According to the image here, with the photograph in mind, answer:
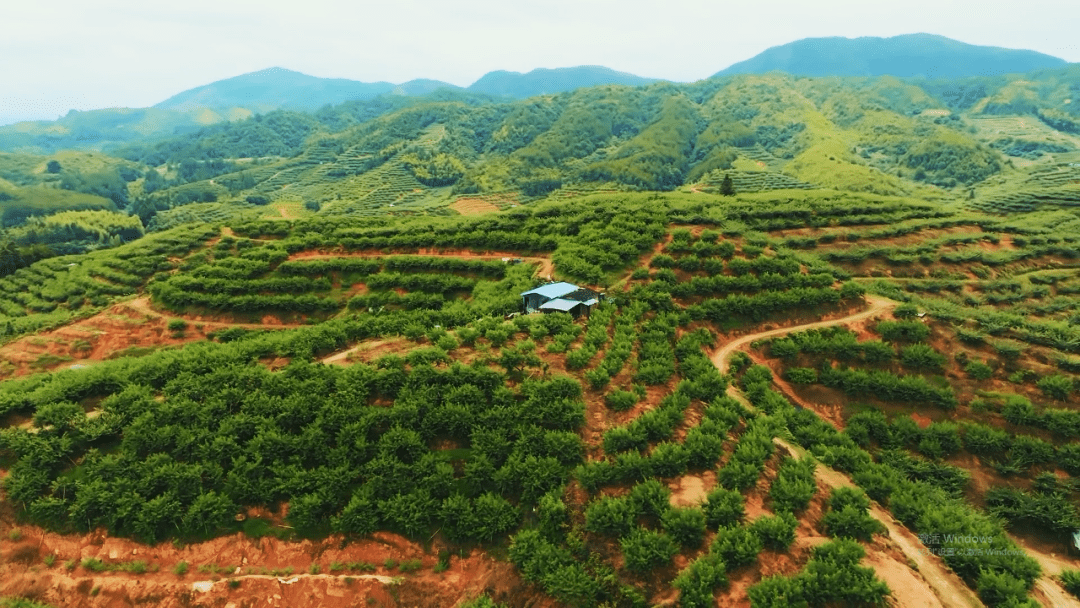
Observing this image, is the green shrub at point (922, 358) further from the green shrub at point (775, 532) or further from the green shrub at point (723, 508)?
the green shrub at point (723, 508)

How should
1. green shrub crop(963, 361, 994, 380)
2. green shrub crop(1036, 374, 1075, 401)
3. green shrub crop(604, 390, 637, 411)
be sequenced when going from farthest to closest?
green shrub crop(963, 361, 994, 380)
green shrub crop(1036, 374, 1075, 401)
green shrub crop(604, 390, 637, 411)

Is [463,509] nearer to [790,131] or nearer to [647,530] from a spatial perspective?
[647,530]

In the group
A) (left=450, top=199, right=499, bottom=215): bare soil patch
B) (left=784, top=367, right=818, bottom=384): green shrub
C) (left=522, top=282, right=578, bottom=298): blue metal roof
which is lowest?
(left=450, top=199, right=499, bottom=215): bare soil patch

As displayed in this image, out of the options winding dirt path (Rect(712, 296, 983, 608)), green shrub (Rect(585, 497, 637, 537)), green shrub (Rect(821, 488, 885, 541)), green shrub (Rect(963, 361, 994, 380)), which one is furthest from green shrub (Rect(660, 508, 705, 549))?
green shrub (Rect(963, 361, 994, 380))

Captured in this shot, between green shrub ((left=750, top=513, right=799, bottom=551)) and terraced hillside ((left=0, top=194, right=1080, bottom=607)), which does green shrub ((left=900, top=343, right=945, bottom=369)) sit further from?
green shrub ((left=750, top=513, right=799, bottom=551))

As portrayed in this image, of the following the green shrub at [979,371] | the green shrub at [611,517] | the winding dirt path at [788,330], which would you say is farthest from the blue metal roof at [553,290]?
the green shrub at [979,371]

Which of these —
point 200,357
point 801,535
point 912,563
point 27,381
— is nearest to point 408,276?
point 200,357

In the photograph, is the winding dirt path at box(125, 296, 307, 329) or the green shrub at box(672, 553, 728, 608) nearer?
the green shrub at box(672, 553, 728, 608)
